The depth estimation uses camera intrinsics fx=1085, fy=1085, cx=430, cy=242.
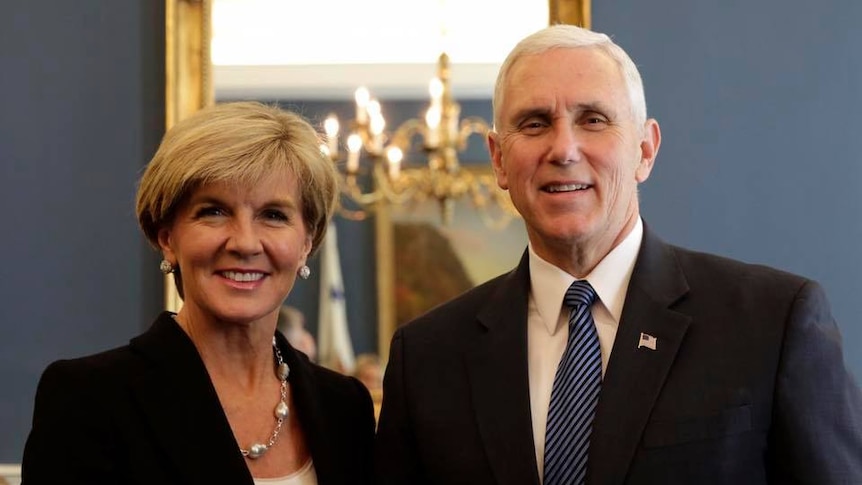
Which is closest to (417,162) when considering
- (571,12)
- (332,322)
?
(332,322)

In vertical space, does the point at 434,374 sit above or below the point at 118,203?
below

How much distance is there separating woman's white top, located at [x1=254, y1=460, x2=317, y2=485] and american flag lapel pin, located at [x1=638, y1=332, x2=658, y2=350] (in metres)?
0.69

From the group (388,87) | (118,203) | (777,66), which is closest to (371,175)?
(388,87)

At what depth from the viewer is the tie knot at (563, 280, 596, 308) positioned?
6.49ft

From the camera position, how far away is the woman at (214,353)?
190 cm

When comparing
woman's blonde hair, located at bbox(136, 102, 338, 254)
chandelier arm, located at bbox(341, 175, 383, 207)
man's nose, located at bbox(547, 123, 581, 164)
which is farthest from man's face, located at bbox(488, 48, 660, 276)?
chandelier arm, located at bbox(341, 175, 383, 207)

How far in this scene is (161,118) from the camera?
9.23 ft

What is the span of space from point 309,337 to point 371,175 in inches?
22.9

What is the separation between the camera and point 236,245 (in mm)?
1972

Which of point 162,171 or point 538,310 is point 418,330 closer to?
point 538,310

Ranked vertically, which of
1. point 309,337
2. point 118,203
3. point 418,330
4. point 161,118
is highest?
point 161,118

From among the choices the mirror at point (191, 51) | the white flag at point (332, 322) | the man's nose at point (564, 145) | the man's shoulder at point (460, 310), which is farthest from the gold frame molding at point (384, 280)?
the man's nose at point (564, 145)

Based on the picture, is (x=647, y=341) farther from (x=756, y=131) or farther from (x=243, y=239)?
(x=756, y=131)

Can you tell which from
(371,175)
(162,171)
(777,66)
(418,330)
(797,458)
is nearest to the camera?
(797,458)
